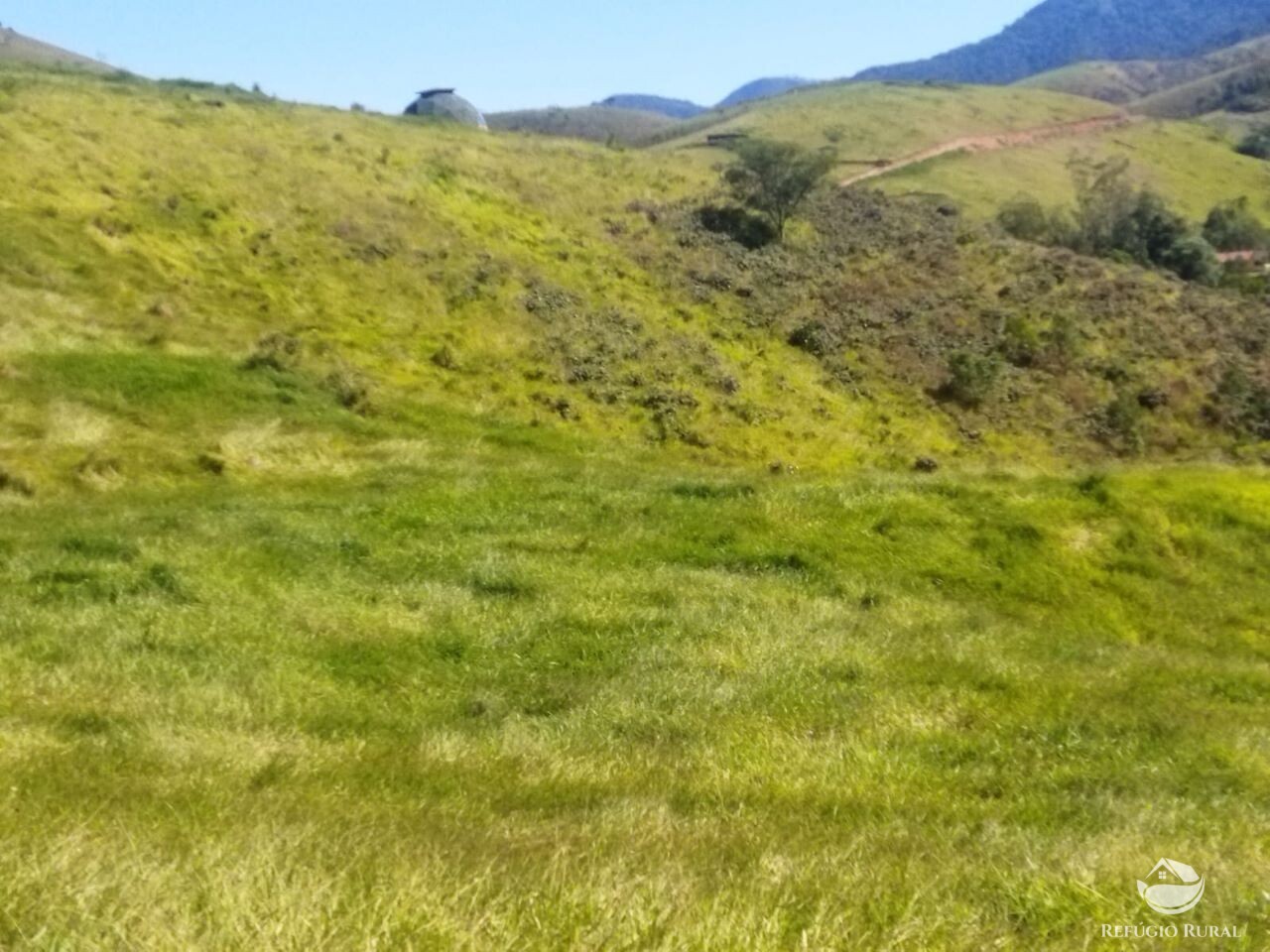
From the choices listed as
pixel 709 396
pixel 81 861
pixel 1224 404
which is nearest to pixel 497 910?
pixel 81 861

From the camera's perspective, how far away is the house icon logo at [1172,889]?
486 cm

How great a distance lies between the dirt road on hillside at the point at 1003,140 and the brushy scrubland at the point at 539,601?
5711 centimetres

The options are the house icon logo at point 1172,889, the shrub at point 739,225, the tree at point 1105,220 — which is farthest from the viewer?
the tree at point 1105,220

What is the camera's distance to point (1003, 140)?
119 m

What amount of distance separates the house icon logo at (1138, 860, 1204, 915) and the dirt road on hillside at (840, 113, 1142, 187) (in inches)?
3375

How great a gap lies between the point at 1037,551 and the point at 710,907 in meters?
14.2

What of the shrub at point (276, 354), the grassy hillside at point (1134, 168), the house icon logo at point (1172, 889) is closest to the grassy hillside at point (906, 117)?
the grassy hillside at point (1134, 168)

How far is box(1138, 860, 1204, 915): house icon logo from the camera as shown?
486 centimetres

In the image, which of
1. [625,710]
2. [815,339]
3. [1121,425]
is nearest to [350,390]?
[625,710]

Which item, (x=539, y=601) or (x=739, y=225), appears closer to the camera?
(x=539, y=601)

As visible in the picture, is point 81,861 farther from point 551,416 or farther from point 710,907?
point 551,416

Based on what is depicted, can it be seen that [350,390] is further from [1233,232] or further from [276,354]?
[1233,232]

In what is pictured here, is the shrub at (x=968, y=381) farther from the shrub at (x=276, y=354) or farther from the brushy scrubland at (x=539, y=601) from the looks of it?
the shrub at (x=276, y=354)

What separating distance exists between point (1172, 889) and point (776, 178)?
51482mm
